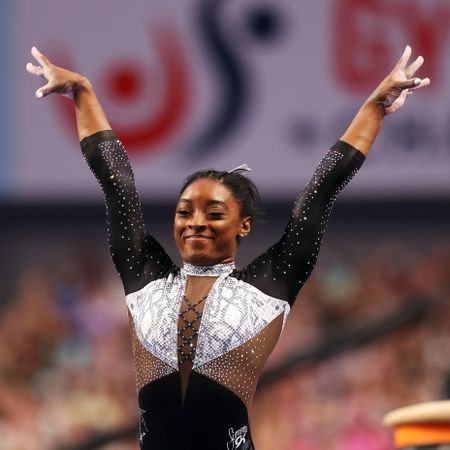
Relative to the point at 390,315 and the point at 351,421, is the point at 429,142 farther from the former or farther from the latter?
the point at 351,421

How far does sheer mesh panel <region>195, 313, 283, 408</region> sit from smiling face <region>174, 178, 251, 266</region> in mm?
268

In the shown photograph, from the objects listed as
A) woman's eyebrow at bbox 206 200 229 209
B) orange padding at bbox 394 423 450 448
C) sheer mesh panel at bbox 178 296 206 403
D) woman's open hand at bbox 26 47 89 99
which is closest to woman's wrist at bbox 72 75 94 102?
woman's open hand at bbox 26 47 89 99

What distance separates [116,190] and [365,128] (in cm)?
77

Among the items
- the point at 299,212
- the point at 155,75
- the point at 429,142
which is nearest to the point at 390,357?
the point at 429,142

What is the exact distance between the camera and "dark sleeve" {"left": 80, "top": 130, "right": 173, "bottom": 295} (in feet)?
10.4

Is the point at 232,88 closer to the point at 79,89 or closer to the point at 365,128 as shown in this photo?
the point at 79,89

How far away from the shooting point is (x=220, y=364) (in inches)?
119

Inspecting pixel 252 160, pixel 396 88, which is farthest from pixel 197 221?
pixel 252 160

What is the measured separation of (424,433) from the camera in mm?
2992

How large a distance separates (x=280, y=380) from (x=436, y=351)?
1.10 meters

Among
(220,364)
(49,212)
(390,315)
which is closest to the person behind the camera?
(220,364)

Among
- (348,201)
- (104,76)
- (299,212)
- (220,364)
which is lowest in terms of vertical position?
(220,364)

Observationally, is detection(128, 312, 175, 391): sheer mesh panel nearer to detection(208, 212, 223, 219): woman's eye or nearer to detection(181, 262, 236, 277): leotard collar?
detection(181, 262, 236, 277): leotard collar

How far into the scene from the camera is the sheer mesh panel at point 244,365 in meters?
3.02
